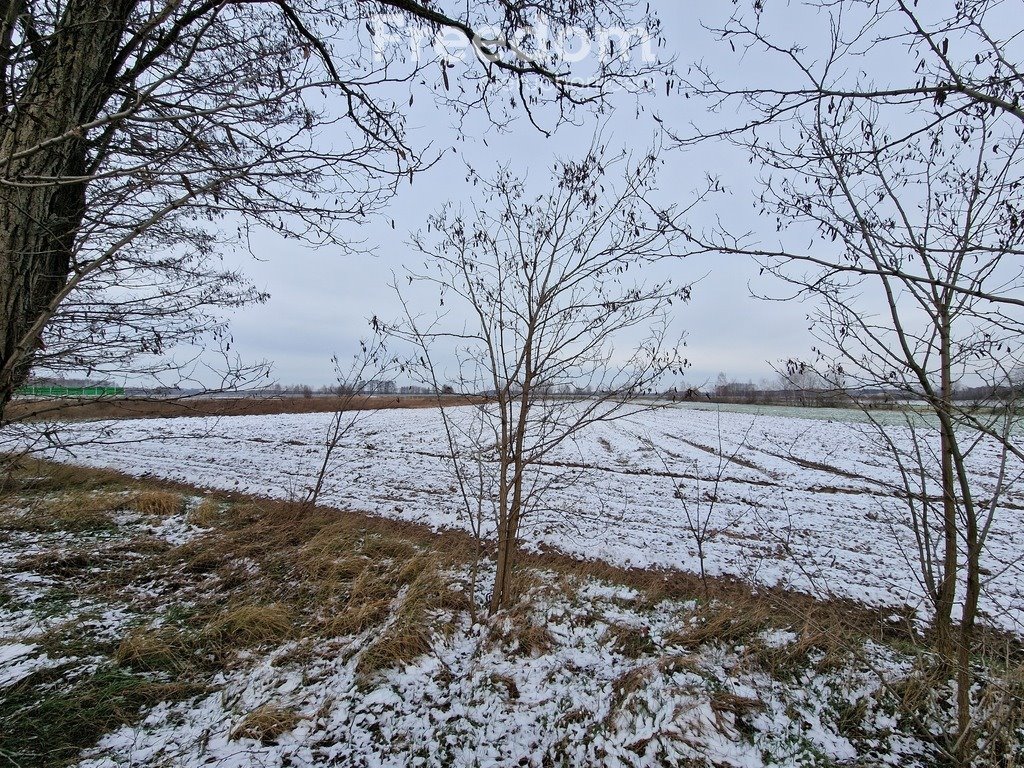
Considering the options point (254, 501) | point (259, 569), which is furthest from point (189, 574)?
point (254, 501)

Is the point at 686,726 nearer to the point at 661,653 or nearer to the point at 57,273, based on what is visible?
the point at 661,653

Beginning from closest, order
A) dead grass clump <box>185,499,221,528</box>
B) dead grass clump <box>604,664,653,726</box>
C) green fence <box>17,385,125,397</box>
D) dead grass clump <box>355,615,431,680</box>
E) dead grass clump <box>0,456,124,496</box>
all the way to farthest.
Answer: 1. dead grass clump <box>604,664,653,726</box>
2. green fence <box>17,385,125,397</box>
3. dead grass clump <box>355,615,431,680</box>
4. dead grass clump <box>185,499,221,528</box>
5. dead grass clump <box>0,456,124,496</box>

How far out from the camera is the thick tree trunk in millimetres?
1745

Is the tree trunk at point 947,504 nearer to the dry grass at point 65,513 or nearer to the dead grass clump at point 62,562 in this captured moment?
the dead grass clump at point 62,562

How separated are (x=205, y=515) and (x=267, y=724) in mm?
4829

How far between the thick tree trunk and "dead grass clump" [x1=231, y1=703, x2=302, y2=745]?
2.12 m

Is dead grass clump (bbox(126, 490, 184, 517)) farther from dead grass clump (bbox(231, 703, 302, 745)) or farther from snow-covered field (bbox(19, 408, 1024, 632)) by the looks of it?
dead grass clump (bbox(231, 703, 302, 745))

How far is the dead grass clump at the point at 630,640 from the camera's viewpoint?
3.50 m

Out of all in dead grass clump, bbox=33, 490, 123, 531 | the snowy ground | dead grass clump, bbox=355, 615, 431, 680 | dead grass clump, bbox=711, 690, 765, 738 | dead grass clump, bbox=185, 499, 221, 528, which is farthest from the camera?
dead grass clump, bbox=185, 499, 221, 528

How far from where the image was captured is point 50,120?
1.80 m

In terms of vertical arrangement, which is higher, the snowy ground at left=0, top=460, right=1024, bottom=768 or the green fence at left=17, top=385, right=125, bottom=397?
the green fence at left=17, top=385, right=125, bottom=397

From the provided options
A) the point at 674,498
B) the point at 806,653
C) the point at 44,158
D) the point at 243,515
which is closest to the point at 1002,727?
the point at 806,653

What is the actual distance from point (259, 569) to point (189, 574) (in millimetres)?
669

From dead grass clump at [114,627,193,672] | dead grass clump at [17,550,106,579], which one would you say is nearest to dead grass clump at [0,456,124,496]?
dead grass clump at [17,550,106,579]
